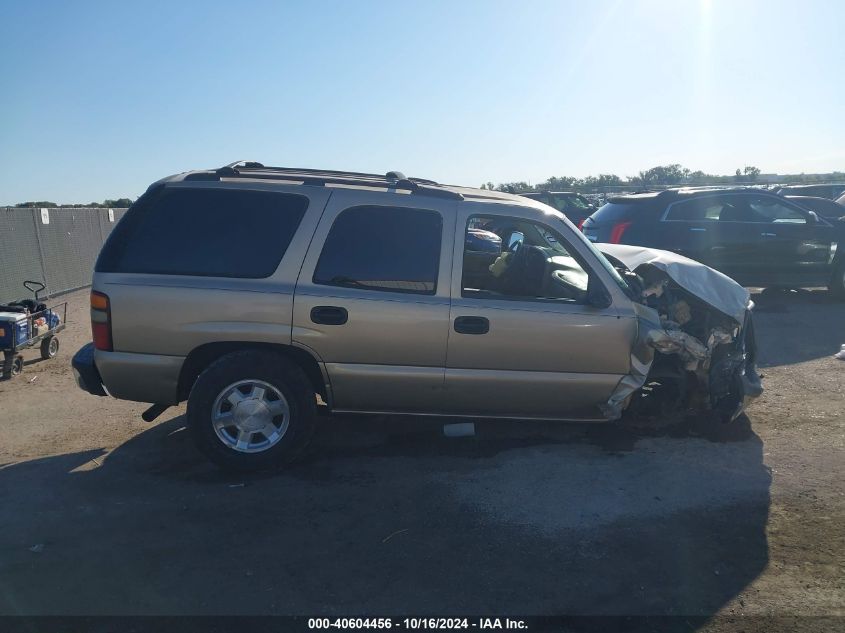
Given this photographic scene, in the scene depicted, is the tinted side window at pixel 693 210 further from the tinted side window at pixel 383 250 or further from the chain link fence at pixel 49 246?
the chain link fence at pixel 49 246

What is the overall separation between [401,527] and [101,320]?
8.28ft

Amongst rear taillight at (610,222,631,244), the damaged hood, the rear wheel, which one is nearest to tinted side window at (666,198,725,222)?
rear taillight at (610,222,631,244)

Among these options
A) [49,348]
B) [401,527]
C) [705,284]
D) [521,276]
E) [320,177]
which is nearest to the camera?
[401,527]

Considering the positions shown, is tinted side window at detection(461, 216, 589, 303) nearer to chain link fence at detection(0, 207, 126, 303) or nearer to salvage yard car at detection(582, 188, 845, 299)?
salvage yard car at detection(582, 188, 845, 299)

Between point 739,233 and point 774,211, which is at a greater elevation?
point 774,211

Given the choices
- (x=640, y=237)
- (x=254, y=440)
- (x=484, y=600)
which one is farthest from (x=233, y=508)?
(x=640, y=237)

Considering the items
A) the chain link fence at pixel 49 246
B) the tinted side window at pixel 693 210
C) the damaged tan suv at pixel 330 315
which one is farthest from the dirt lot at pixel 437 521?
the chain link fence at pixel 49 246

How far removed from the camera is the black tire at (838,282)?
1147cm

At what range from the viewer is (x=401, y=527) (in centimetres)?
407

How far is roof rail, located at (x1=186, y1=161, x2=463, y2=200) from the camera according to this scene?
5.00 meters

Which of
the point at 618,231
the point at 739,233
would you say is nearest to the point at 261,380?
Result: the point at 618,231

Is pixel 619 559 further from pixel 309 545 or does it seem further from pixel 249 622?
pixel 249 622

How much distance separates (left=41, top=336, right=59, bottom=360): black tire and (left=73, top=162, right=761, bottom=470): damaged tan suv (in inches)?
169

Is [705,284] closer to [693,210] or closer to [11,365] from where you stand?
[693,210]
